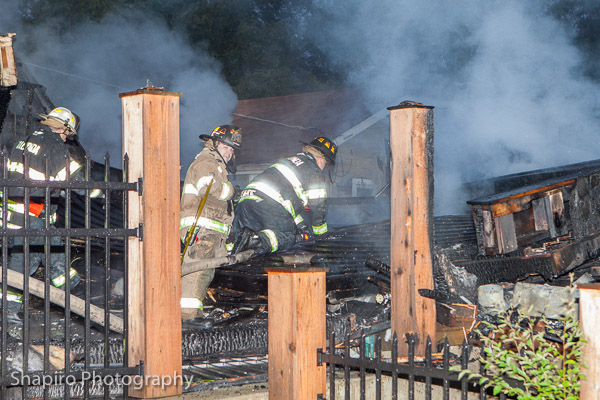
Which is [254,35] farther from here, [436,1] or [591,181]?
[591,181]

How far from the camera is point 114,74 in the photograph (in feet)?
66.7

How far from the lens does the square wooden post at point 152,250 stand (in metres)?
3.80

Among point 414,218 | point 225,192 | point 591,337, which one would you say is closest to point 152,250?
point 414,218

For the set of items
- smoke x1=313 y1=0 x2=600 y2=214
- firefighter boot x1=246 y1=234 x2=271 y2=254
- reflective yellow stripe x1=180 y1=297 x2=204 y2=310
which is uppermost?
smoke x1=313 y1=0 x2=600 y2=214

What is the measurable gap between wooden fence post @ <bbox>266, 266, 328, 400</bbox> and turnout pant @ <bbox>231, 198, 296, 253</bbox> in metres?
3.25

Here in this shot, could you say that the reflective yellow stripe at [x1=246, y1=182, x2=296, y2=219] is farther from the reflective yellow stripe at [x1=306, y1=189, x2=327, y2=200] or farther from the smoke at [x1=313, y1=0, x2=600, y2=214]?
the smoke at [x1=313, y1=0, x2=600, y2=214]

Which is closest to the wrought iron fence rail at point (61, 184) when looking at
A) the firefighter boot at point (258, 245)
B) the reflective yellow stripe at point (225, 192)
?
the reflective yellow stripe at point (225, 192)

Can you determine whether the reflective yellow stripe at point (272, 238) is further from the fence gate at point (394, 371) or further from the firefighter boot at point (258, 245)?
the fence gate at point (394, 371)

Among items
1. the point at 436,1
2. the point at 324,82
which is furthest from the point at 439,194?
the point at 324,82

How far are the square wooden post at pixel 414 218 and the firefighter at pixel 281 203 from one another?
2.52m

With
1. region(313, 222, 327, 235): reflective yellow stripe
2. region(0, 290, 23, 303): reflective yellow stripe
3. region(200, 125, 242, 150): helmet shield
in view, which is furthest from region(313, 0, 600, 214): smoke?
region(0, 290, 23, 303): reflective yellow stripe

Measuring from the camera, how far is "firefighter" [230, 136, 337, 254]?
7.05 m

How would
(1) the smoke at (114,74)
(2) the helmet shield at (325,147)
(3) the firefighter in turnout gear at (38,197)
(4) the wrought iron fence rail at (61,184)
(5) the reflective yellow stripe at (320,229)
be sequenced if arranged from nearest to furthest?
(4) the wrought iron fence rail at (61,184) < (3) the firefighter in turnout gear at (38,197) < (2) the helmet shield at (325,147) < (5) the reflective yellow stripe at (320,229) < (1) the smoke at (114,74)

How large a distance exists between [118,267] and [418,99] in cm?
999
